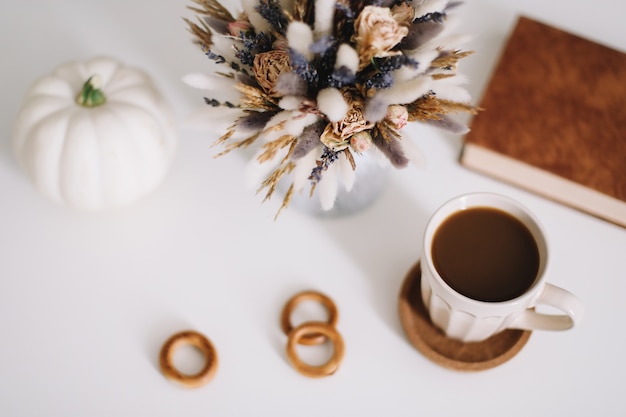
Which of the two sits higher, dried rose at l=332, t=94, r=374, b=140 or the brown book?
the brown book

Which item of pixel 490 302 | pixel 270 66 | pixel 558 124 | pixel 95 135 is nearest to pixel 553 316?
pixel 490 302

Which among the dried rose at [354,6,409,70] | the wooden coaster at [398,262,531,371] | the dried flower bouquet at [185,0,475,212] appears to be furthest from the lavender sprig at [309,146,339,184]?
the wooden coaster at [398,262,531,371]

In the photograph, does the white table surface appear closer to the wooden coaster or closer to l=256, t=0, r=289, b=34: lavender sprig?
the wooden coaster

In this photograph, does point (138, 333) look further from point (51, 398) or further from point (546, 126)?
point (546, 126)

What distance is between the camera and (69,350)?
2.65 feet

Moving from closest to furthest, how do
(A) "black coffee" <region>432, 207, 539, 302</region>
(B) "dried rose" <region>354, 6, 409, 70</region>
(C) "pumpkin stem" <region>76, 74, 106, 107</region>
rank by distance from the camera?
(B) "dried rose" <region>354, 6, 409, 70</region>
(A) "black coffee" <region>432, 207, 539, 302</region>
(C) "pumpkin stem" <region>76, 74, 106, 107</region>

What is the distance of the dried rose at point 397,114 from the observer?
0.65m

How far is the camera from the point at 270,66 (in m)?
0.66

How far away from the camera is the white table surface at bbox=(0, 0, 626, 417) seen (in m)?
0.78

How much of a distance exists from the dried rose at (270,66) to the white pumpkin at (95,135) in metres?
0.22

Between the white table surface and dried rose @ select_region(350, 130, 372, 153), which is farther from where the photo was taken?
the white table surface

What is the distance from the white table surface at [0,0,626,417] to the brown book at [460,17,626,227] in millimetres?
37

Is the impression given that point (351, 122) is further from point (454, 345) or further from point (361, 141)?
point (454, 345)

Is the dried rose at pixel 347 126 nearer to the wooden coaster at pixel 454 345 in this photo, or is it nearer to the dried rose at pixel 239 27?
the dried rose at pixel 239 27
